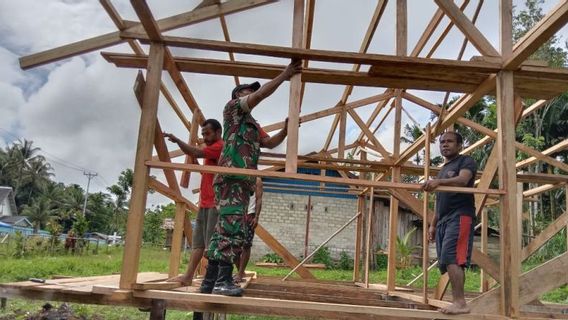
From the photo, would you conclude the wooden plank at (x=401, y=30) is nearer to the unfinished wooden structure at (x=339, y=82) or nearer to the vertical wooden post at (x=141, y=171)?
the unfinished wooden structure at (x=339, y=82)

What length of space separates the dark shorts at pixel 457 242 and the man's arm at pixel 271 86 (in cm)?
165

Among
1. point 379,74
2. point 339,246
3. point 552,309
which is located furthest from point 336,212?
point 379,74

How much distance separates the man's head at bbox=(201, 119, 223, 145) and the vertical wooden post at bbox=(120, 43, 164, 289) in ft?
2.47

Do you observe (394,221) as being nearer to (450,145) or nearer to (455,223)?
(450,145)

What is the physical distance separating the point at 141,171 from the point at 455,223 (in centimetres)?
235

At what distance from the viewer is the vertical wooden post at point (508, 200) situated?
3.26 meters

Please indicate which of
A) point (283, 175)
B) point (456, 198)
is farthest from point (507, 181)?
point (283, 175)

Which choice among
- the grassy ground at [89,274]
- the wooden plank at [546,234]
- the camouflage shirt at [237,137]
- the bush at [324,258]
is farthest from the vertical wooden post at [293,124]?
the bush at [324,258]

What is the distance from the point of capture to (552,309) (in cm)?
511

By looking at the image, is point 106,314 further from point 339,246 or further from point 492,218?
point 492,218

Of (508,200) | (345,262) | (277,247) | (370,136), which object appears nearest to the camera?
(508,200)

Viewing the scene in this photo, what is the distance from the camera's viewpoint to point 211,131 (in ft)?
13.4

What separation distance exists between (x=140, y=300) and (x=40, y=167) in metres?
61.5

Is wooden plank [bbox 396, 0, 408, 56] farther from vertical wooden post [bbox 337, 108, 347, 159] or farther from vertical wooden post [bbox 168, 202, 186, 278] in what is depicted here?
vertical wooden post [bbox 337, 108, 347, 159]
